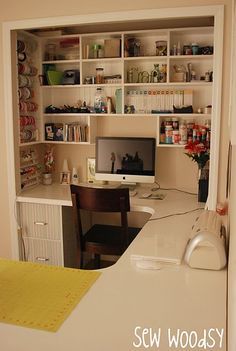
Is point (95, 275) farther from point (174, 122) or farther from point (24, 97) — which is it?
A: point (24, 97)

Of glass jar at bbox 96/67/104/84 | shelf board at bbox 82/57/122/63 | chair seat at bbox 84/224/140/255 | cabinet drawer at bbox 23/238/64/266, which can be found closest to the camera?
chair seat at bbox 84/224/140/255

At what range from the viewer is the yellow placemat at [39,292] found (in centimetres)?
123

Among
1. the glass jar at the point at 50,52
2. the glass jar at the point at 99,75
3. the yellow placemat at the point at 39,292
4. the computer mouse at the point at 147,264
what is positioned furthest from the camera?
the glass jar at the point at 50,52

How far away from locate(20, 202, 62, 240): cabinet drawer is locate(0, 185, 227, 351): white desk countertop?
1.27 meters

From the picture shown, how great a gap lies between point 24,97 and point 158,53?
3.87 ft

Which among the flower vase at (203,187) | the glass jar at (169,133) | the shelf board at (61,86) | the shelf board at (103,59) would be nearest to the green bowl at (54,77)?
the shelf board at (61,86)

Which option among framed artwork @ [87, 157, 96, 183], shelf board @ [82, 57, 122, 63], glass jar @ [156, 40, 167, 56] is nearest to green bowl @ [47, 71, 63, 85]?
shelf board @ [82, 57, 122, 63]

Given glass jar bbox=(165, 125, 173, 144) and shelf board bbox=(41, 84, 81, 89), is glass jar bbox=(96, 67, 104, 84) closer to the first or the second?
shelf board bbox=(41, 84, 81, 89)

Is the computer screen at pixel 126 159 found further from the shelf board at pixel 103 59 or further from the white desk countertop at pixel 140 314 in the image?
the white desk countertop at pixel 140 314

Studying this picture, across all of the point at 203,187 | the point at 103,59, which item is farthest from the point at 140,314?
the point at 103,59

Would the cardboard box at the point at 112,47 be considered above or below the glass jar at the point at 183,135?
above

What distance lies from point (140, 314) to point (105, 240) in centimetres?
157

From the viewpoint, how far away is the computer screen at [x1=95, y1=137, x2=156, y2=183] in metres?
3.17

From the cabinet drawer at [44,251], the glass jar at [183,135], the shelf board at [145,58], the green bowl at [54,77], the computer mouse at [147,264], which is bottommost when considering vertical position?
the cabinet drawer at [44,251]
